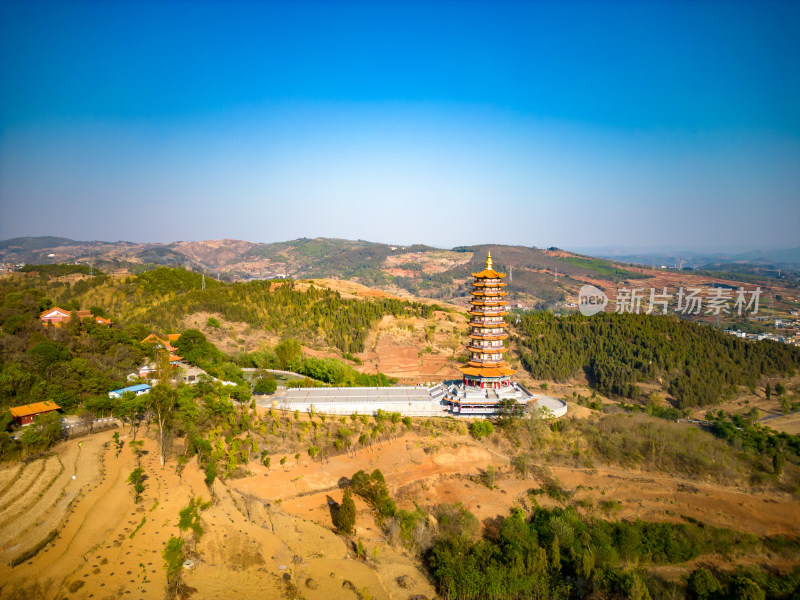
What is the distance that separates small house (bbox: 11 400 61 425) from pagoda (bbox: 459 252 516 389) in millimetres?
27362

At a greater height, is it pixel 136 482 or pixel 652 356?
pixel 136 482

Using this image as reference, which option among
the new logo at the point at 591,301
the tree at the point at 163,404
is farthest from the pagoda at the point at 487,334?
the new logo at the point at 591,301

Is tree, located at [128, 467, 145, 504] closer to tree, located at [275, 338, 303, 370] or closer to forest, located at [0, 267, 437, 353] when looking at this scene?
tree, located at [275, 338, 303, 370]

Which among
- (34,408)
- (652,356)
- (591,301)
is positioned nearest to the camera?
(34,408)

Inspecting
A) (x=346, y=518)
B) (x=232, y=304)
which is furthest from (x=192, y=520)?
(x=232, y=304)

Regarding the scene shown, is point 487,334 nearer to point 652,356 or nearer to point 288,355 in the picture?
point 288,355

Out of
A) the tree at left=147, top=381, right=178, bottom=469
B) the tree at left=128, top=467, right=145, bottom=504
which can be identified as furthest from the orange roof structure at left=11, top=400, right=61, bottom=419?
the tree at left=128, top=467, right=145, bottom=504

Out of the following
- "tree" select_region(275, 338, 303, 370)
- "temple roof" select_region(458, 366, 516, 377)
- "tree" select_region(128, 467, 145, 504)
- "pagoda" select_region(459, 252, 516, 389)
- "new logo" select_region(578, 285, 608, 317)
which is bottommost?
"new logo" select_region(578, 285, 608, 317)

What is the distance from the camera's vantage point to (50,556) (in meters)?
16.4

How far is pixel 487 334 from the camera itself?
36812mm

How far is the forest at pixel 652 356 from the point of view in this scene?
5703 centimetres

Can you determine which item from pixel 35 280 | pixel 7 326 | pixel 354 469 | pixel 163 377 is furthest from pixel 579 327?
pixel 35 280

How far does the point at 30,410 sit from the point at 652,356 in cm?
6535

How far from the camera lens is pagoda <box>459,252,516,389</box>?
36.4 metres
